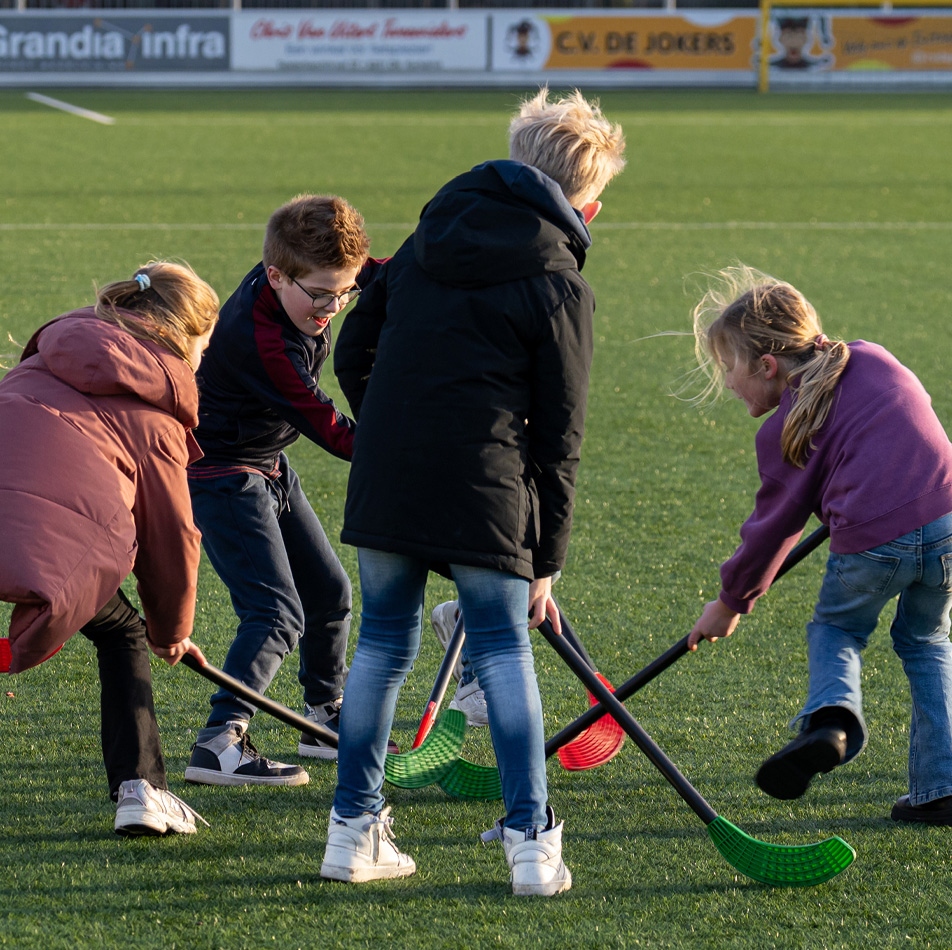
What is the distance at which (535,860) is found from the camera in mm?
2395

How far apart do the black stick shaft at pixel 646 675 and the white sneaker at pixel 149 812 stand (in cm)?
77

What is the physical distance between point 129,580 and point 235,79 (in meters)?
23.6

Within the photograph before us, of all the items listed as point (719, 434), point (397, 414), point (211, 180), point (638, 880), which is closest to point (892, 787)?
point (638, 880)

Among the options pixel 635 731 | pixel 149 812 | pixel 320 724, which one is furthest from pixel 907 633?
pixel 149 812

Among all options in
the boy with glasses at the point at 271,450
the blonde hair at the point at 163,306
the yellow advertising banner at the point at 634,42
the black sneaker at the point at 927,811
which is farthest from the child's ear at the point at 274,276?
the yellow advertising banner at the point at 634,42

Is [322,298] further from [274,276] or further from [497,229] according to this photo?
[497,229]

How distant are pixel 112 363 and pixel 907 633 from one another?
167 centimetres

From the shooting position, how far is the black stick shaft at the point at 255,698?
104 inches

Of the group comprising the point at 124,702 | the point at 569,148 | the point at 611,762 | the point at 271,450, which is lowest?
the point at 611,762

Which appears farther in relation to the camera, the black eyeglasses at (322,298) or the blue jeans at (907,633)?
the black eyeglasses at (322,298)

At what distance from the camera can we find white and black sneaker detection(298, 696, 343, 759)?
309 centimetres

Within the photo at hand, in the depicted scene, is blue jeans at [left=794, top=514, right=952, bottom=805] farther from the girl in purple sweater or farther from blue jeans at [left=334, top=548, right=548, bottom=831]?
blue jeans at [left=334, top=548, right=548, bottom=831]

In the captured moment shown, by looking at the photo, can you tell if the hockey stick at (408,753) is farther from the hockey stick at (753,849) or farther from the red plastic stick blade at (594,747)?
the hockey stick at (753,849)

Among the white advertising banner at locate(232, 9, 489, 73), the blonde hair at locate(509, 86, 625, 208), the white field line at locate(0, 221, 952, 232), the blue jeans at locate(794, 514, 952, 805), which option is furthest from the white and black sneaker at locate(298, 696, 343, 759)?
the white advertising banner at locate(232, 9, 489, 73)
